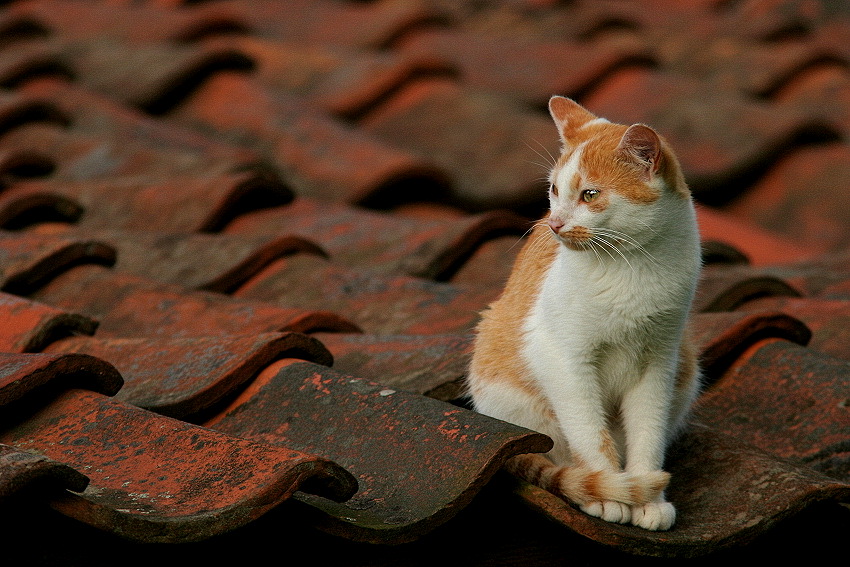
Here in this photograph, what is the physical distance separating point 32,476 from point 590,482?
911 millimetres

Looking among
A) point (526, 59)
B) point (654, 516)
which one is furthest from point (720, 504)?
point (526, 59)

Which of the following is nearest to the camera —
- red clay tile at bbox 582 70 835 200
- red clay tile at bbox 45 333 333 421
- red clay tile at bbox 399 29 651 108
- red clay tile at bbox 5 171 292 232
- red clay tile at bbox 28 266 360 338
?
red clay tile at bbox 45 333 333 421

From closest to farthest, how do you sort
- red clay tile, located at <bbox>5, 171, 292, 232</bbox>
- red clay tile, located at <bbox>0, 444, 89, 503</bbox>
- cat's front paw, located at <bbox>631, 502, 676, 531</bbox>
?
red clay tile, located at <bbox>0, 444, 89, 503</bbox> < cat's front paw, located at <bbox>631, 502, 676, 531</bbox> < red clay tile, located at <bbox>5, 171, 292, 232</bbox>

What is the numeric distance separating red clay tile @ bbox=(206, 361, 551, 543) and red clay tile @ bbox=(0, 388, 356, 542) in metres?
0.08

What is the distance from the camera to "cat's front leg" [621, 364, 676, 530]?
202 centimetres

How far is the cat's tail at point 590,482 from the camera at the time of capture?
1.77m

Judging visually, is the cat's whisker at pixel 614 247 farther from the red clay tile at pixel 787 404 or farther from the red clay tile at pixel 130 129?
the red clay tile at pixel 130 129

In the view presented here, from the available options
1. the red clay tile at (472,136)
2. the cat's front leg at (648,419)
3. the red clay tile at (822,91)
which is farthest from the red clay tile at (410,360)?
the red clay tile at (822,91)

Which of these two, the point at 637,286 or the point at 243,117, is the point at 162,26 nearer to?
the point at 243,117

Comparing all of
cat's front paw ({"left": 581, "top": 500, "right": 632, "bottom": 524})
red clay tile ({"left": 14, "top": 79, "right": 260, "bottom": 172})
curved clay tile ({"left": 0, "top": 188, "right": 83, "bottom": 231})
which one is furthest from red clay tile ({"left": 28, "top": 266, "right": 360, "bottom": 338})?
red clay tile ({"left": 14, "top": 79, "right": 260, "bottom": 172})

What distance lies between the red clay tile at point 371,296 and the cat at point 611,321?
46cm

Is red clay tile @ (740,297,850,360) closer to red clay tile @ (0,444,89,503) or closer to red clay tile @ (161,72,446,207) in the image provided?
red clay tile @ (161,72,446,207)

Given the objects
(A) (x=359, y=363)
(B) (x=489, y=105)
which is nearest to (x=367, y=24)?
(B) (x=489, y=105)

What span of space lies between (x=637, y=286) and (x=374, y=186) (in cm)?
192
